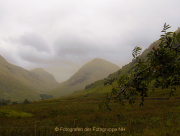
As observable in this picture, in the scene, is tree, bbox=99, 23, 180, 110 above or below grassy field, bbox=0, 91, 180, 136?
above

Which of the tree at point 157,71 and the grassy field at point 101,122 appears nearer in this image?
the tree at point 157,71

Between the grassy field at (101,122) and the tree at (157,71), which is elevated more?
the tree at (157,71)

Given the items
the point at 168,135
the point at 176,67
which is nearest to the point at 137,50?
the point at 176,67

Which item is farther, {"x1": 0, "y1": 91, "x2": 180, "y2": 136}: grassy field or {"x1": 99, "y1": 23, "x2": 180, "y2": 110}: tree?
{"x1": 0, "y1": 91, "x2": 180, "y2": 136}: grassy field

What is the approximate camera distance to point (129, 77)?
9.53ft

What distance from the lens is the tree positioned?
2.32 meters

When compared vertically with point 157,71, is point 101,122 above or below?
below

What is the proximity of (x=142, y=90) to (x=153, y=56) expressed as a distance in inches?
36.6

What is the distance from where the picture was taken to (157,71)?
7.72 feet

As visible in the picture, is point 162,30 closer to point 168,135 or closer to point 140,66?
point 140,66

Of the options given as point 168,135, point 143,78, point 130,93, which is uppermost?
point 143,78

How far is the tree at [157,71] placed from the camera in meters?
2.32

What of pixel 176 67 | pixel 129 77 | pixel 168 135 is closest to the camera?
pixel 176 67

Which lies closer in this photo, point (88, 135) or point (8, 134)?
point (88, 135)
